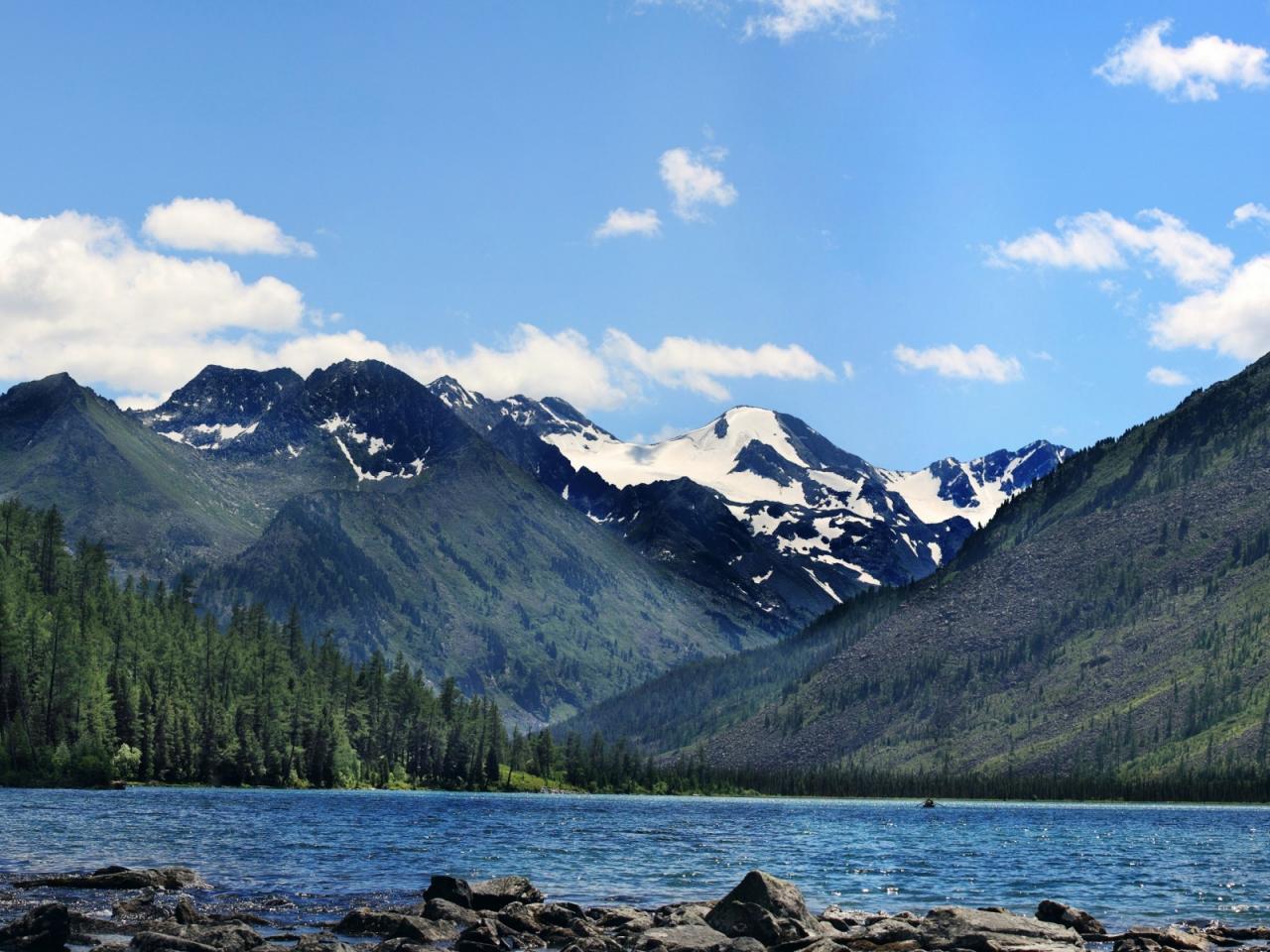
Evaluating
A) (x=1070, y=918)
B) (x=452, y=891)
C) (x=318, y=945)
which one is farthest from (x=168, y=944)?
(x=1070, y=918)

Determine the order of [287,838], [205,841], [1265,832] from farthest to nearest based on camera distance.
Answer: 1. [1265,832]
2. [287,838]
3. [205,841]

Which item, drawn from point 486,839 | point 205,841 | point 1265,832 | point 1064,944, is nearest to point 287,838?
point 205,841

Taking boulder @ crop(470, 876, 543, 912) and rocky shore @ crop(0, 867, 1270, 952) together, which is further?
boulder @ crop(470, 876, 543, 912)

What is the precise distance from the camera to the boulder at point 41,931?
190 ft

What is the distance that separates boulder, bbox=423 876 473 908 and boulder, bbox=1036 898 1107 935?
28.0m

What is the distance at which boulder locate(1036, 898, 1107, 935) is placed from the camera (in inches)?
2778

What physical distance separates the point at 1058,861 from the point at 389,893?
66.9 metres

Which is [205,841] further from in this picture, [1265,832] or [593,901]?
[1265,832]

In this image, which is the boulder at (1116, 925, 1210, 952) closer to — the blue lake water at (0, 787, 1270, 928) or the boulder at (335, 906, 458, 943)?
the blue lake water at (0, 787, 1270, 928)

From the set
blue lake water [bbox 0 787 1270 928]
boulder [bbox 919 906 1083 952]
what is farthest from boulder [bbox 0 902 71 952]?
boulder [bbox 919 906 1083 952]

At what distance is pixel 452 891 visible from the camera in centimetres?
7331

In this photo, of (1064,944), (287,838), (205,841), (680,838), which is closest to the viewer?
(1064,944)

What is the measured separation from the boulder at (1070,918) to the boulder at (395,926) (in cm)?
2852

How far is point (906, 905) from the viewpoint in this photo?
85125 millimetres
